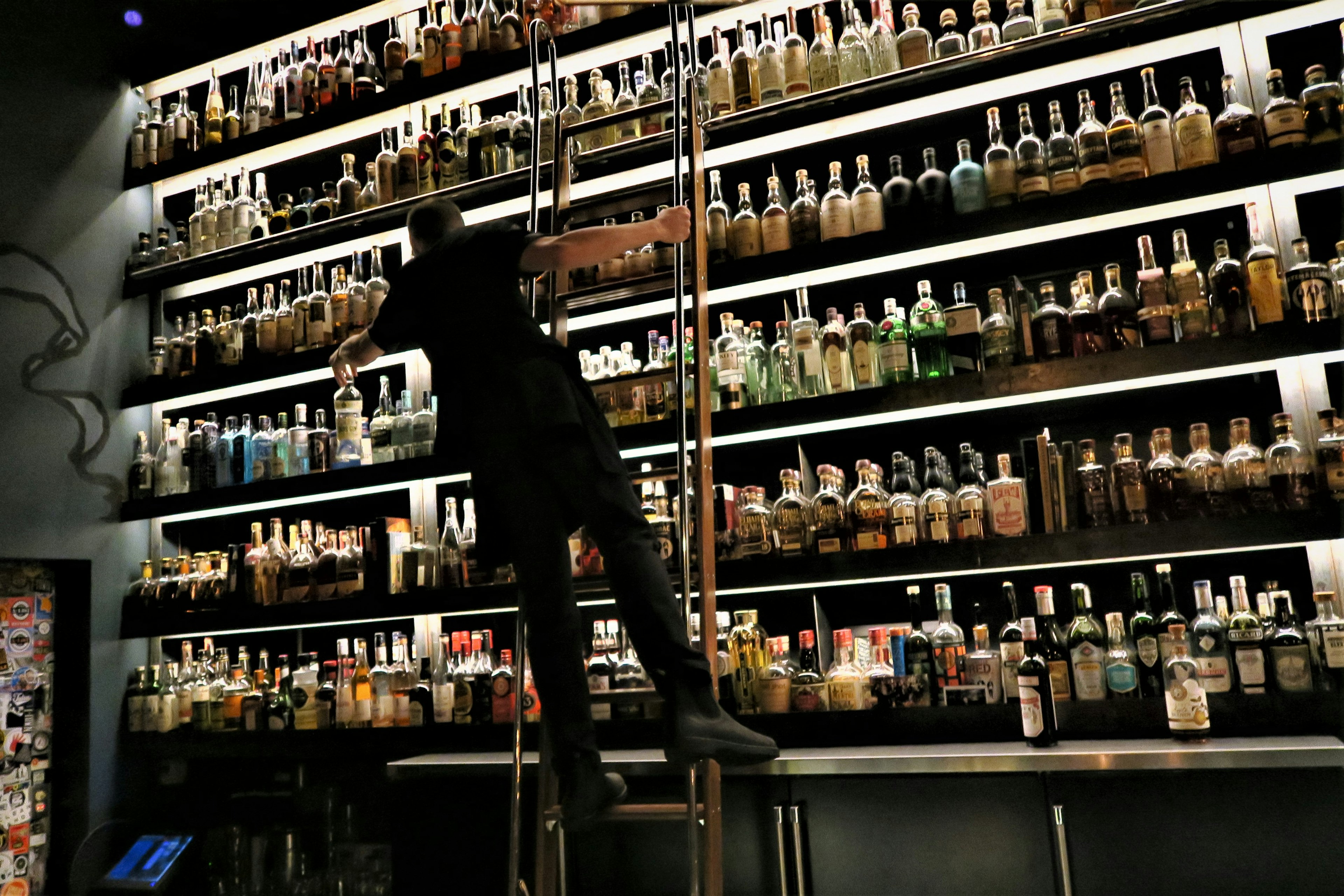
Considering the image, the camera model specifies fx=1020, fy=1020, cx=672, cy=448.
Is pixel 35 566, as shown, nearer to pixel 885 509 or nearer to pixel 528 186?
pixel 528 186

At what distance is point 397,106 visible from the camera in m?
4.10

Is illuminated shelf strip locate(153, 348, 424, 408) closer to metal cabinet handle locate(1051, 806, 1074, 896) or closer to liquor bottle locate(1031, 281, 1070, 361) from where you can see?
liquor bottle locate(1031, 281, 1070, 361)

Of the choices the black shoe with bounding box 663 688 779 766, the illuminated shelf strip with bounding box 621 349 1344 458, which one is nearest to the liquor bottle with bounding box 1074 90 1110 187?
the illuminated shelf strip with bounding box 621 349 1344 458

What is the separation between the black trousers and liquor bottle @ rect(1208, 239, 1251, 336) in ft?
5.90

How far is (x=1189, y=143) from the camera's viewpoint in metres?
2.97

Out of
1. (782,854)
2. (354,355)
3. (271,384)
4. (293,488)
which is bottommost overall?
(782,854)

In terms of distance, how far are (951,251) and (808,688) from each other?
1.53 meters

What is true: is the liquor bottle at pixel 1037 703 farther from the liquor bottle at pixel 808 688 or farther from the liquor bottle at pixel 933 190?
the liquor bottle at pixel 933 190

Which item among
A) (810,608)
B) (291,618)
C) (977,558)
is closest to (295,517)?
(291,618)

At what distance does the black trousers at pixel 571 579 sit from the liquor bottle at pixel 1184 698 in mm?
1387

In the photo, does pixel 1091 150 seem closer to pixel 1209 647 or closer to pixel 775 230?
pixel 775 230

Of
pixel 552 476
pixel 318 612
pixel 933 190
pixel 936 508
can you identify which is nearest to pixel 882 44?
pixel 933 190

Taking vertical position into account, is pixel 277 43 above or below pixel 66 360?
above

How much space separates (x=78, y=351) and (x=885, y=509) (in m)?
3.40
